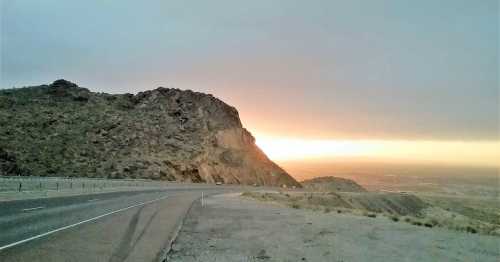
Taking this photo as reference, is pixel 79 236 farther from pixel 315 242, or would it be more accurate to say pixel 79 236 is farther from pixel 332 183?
pixel 332 183

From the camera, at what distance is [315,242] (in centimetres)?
1747

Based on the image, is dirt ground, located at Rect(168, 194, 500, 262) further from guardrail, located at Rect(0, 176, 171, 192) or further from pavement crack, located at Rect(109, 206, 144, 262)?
guardrail, located at Rect(0, 176, 171, 192)

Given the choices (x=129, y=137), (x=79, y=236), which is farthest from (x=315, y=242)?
(x=129, y=137)

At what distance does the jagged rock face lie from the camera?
6825cm

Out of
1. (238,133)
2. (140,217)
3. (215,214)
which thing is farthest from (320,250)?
(238,133)

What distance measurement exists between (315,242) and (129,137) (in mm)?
66784

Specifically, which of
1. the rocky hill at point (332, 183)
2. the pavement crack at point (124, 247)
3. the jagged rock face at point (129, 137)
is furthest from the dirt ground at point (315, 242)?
the rocky hill at point (332, 183)

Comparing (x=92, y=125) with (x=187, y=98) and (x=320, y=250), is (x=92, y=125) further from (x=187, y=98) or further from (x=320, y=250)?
(x=320, y=250)

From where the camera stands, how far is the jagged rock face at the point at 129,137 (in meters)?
68.2

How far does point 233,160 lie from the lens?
8994 centimetres

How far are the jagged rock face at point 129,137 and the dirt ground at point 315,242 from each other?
149 feet

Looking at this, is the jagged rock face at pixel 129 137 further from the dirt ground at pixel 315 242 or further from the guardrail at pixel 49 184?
the dirt ground at pixel 315 242

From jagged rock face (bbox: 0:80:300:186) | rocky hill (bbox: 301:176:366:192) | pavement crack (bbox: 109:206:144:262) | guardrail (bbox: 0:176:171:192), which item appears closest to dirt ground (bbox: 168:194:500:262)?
pavement crack (bbox: 109:206:144:262)

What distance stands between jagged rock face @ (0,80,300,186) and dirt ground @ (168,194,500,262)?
4546cm
